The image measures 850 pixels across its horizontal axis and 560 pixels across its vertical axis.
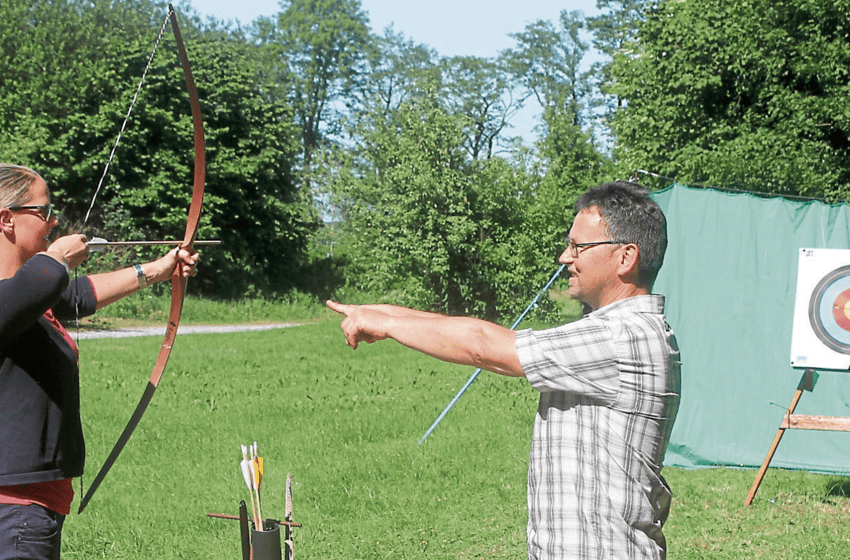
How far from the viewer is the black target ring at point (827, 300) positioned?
4656 millimetres

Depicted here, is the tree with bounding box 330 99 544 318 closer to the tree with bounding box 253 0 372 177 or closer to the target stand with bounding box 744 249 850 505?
the target stand with bounding box 744 249 850 505

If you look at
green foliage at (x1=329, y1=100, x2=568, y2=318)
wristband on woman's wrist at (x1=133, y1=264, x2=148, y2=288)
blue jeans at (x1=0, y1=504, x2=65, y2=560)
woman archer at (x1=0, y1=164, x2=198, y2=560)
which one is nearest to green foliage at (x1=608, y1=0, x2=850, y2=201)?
green foliage at (x1=329, y1=100, x2=568, y2=318)

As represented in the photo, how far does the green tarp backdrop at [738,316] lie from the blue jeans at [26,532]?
442 cm

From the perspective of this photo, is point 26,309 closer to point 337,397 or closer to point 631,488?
point 631,488

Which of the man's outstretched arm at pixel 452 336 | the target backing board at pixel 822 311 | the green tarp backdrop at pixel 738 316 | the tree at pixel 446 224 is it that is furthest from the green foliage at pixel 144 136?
the man's outstretched arm at pixel 452 336

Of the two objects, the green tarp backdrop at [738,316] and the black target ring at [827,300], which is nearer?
the black target ring at [827,300]

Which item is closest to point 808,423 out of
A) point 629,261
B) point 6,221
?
point 629,261

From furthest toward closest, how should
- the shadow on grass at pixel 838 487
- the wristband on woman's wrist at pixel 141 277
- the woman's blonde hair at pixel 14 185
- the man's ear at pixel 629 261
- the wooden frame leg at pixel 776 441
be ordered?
1. the shadow on grass at pixel 838 487
2. the wooden frame leg at pixel 776 441
3. the wristband on woman's wrist at pixel 141 277
4. the woman's blonde hair at pixel 14 185
5. the man's ear at pixel 629 261

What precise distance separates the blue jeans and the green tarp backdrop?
4.42m

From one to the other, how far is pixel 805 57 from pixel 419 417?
872 cm

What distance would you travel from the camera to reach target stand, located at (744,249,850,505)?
15.0 ft

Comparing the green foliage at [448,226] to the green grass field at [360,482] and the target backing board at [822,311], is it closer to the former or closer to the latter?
the green grass field at [360,482]

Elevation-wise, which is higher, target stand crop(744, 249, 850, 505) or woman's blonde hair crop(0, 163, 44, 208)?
woman's blonde hair crop(0, 163, 44, 208)

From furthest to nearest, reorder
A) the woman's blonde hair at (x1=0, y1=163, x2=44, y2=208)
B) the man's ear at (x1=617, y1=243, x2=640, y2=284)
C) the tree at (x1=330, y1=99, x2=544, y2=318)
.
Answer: the tree at (x1=330, y1=99, x2=544, y2=318) → the woman's blonde hair at (x1=0, y1=163, x2=44, y2=208) → the man's ear at (x1=617, y1=243, x2=640, y2=284)
